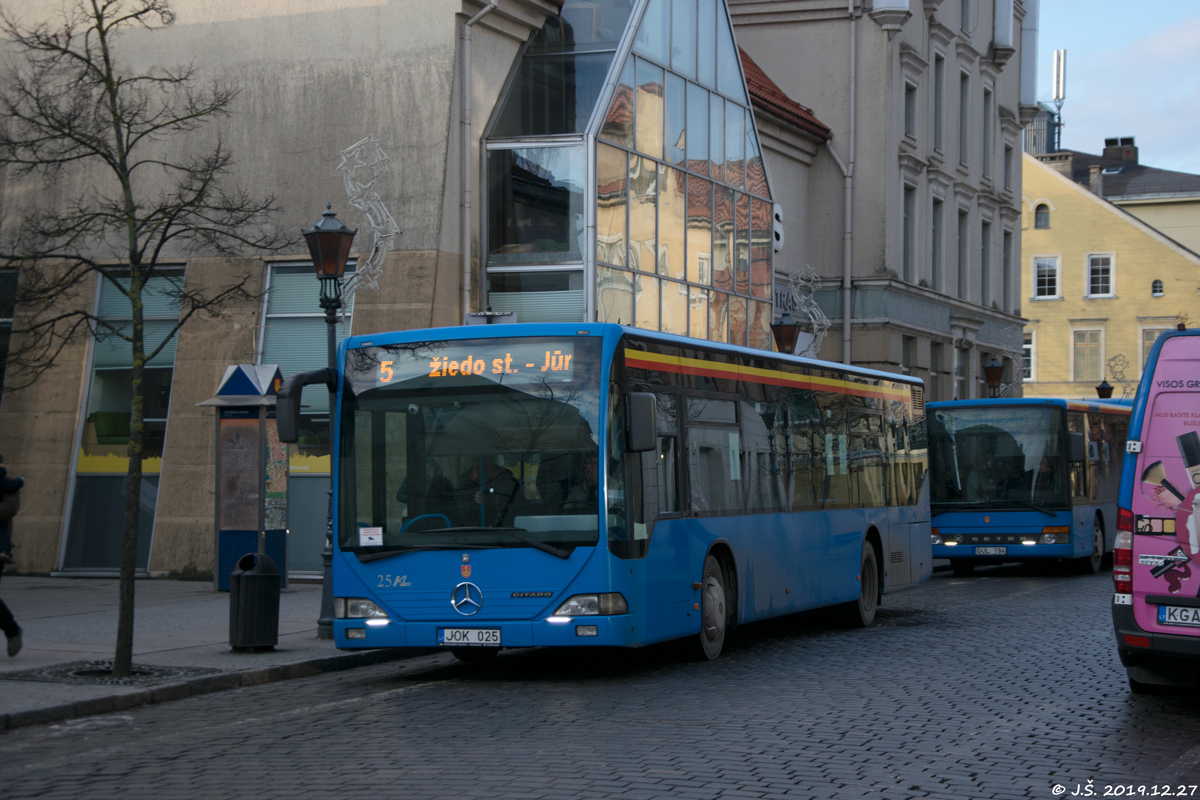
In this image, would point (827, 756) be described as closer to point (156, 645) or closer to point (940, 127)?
point (156, 645)

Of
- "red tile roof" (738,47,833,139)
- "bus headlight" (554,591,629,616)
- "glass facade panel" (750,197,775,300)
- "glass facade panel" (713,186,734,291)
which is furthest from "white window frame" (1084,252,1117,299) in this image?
"bus headlight" (554,591,629,616)

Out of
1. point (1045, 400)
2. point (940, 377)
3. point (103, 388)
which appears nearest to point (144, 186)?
point (103, 388)

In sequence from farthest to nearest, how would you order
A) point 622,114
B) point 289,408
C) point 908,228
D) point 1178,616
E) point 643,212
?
point 908,228 → point 643,212 → point 622,114 → point 289,408 → point 1178,616

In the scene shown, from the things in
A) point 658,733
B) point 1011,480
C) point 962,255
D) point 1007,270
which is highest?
point 1007,270

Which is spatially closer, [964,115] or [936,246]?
[936,246]

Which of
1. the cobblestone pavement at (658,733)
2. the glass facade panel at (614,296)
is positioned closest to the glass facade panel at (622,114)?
the glass facade panel at (614,296)

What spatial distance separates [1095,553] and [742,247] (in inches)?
334

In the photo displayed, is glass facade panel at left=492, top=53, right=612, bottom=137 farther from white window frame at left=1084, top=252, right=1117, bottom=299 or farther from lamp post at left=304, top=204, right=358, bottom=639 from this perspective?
white window frame at left=1084, top=252, right=1117, bottom=299

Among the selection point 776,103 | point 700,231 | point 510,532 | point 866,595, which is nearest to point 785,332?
point 700,231

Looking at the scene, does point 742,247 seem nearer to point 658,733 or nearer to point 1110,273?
point 658,733

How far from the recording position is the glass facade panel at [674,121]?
81.0 feet

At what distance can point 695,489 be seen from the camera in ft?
41.9

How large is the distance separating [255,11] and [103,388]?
20.6 feet

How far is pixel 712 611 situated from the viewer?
13.0 m
